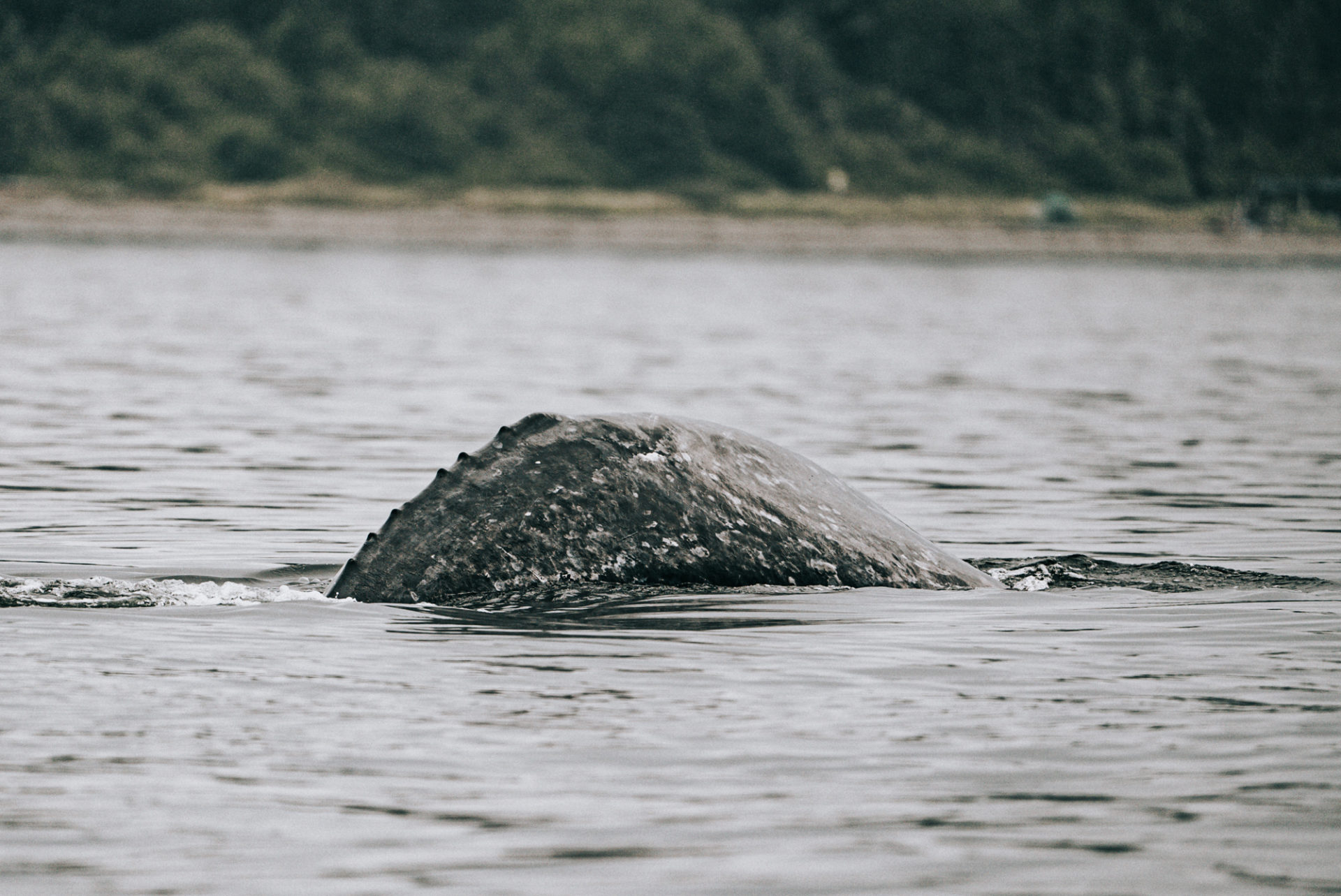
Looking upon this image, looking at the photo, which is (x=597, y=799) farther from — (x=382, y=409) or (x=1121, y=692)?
(x=382, y=409)

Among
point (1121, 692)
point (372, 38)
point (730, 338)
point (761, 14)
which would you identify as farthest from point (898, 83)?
point (1121, 692)

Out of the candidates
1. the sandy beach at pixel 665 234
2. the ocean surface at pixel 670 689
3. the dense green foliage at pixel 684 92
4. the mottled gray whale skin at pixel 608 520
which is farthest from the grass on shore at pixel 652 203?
the mottled gray whale skin at pixel 608 520

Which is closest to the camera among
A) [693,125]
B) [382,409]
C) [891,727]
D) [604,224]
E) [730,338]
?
[891,727]

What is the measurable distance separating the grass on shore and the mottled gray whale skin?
8361cm

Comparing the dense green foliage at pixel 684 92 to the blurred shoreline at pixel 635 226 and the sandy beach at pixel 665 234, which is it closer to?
the blurred shoreline at pixel 635 226

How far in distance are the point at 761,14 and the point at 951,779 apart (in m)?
124

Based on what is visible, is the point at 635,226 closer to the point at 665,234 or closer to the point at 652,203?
the point at 665,234

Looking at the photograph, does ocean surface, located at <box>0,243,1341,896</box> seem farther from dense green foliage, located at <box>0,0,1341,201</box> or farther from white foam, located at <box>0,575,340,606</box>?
dense green foliage, located at <box>0,0,1341,201</box>

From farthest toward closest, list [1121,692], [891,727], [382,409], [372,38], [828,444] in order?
[372,38] → [382,409] → [828,444] → [1121,692] → [891,727]

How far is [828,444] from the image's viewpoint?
733 inches

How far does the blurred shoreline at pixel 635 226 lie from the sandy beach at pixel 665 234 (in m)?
0.07

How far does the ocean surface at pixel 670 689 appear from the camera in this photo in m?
5.91

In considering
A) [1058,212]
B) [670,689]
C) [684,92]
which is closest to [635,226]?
[684,92]

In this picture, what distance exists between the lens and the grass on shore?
302ft
